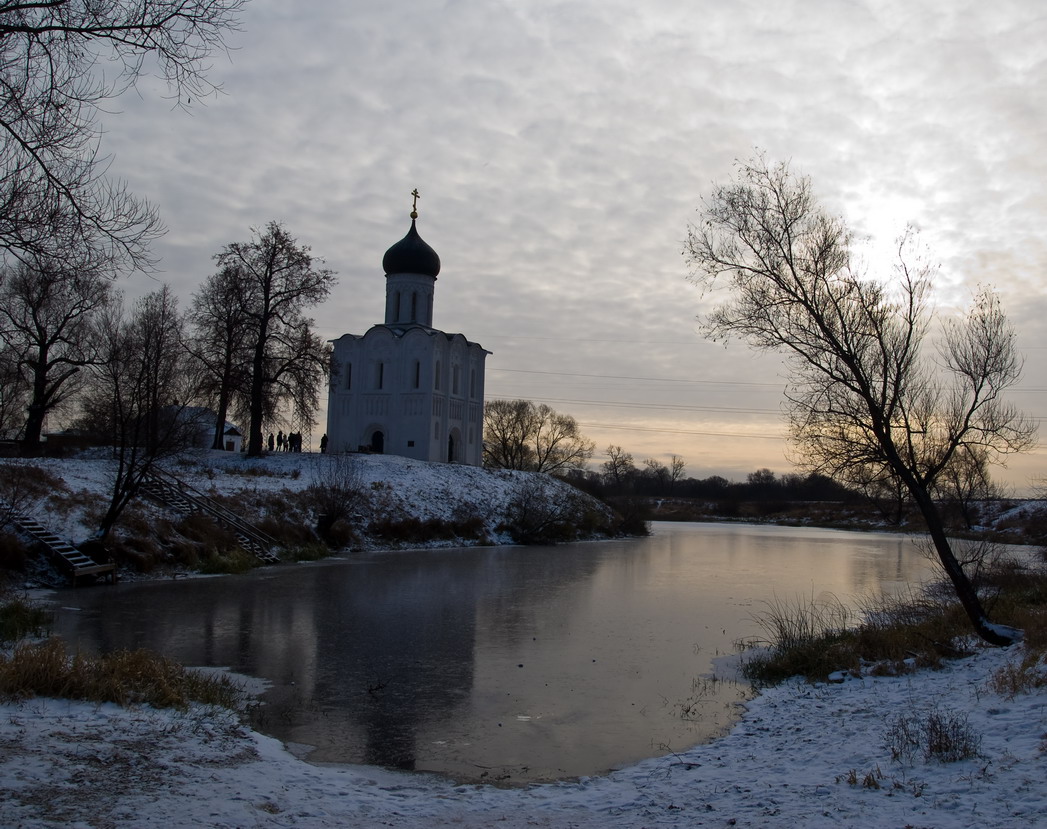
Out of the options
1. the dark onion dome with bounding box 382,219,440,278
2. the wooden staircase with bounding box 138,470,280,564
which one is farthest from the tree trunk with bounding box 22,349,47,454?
the dark onion dome with bounding box 382,219,440,278

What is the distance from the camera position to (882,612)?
14.9 meters

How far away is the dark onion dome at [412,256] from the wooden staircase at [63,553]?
28.7m

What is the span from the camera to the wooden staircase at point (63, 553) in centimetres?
1844

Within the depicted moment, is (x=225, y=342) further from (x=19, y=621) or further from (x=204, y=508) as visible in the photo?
(x=19, y=621)

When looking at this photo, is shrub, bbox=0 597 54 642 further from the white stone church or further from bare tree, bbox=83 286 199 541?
the white stone church

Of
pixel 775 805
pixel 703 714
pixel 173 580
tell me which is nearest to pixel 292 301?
pixel 173 580

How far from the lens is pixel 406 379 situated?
44.7 meters

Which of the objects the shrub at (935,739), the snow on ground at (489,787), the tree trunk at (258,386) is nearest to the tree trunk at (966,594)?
the snow on ground at (489,787)

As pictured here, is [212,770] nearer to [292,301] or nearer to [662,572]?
[662,572]

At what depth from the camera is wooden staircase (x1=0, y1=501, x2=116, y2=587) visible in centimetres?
1844

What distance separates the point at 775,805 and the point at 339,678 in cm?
625

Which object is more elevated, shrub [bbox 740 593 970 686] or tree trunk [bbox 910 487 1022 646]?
tree trunk [bbox 910 487 1022 646]

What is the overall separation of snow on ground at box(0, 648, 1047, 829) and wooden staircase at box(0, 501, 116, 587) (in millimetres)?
12665

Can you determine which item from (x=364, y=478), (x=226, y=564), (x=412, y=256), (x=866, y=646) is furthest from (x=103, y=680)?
(x=412, y=256)
